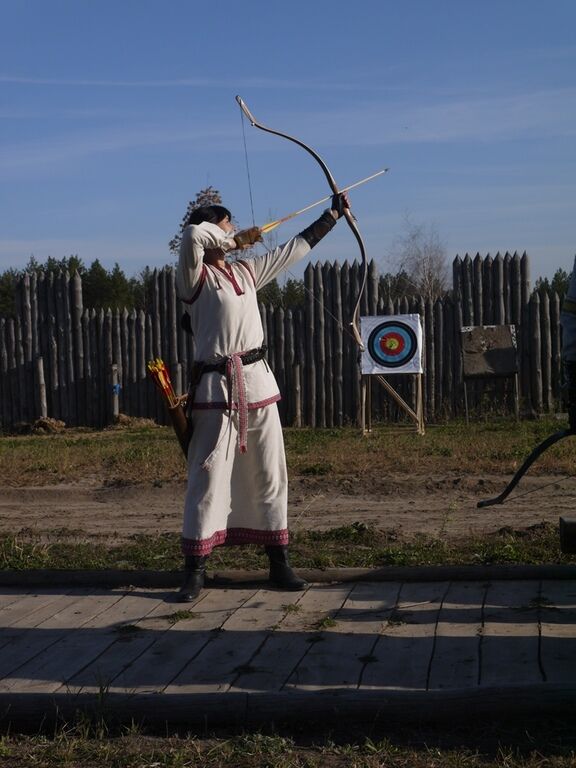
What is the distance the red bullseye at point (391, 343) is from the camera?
15.7 meters

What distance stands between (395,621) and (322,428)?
11.3 meters

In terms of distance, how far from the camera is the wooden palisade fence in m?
16.2

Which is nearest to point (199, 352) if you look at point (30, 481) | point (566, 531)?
point (566, 531)

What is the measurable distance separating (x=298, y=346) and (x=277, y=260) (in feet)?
35.1

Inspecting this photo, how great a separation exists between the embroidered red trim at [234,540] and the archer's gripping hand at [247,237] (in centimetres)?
147

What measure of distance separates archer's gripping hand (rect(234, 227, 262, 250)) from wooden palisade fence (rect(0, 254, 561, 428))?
1059 cm

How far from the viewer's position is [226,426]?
5.65m

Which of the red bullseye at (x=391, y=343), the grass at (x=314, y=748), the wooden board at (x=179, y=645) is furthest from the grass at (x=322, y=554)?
the red bullseye at (x=391, y=343)

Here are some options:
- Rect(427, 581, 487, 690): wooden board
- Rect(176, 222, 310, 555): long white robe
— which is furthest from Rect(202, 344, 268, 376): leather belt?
Rect(427, 581, 487, 690): wooden board

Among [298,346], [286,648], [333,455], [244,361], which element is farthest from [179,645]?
[298,346]

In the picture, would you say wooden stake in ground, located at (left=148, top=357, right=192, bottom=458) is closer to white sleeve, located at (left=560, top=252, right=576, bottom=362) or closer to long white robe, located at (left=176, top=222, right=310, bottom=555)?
long white robe, located at (left=176, top=222, right=310, bottom=555)

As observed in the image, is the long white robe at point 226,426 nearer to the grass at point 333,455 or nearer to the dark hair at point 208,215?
→ the dark hair at point 208,215

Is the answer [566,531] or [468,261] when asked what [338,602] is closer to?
[566,531]

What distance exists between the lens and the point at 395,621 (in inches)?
197
